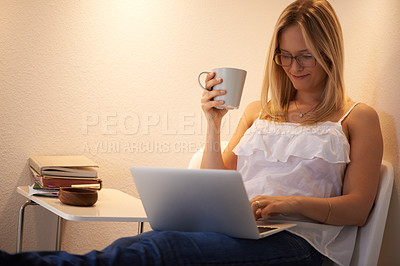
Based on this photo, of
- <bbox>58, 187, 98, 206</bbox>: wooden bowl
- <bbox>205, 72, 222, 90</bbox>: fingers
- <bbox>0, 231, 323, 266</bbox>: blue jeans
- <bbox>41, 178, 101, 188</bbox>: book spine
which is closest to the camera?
<bbox>0, 231, 323, 266</bbox>: blue jeans

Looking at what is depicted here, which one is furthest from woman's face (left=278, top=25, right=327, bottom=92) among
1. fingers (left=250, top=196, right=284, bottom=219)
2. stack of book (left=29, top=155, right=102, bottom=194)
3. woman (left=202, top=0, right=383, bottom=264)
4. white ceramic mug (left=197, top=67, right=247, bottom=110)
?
stack of book (left=29, top=155, right=102, bottom=194)

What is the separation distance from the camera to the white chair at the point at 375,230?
132 centimetres

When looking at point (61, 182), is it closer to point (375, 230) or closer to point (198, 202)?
point (198, 202)

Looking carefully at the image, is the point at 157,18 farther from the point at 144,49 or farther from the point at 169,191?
the point at 169,191

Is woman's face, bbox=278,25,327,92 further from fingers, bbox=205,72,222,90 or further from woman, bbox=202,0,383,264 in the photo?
fingers, bbox=205,72,222,90

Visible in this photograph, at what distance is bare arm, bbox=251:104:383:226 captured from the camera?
126cm

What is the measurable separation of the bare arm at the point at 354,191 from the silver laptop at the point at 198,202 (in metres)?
0.06

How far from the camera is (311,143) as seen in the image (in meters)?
1.42

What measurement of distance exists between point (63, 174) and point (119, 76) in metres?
0.50

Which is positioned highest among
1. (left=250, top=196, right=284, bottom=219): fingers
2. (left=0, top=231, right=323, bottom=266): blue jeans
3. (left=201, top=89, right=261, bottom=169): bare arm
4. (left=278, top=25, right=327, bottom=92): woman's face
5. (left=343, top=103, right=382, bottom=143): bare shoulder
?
(left=278, top=25, right=327, bottom=92): woman's face

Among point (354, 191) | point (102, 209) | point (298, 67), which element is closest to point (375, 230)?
point (354, 191)

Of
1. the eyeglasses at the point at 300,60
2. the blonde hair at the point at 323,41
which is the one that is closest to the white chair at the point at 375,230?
the blonde hair at the point at 323,41

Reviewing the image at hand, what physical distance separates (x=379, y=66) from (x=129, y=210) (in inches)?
36.2

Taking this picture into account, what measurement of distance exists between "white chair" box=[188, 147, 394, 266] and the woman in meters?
0.03
